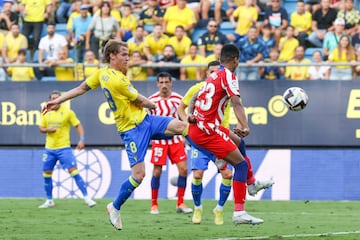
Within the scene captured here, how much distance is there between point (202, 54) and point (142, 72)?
1434mm

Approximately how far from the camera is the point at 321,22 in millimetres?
21297

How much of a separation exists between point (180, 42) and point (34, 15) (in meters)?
3.88

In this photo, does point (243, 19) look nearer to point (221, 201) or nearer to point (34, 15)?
point (34, 15)

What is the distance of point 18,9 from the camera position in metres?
23.0

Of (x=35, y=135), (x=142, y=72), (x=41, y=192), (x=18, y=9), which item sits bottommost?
(x=41, y=192)

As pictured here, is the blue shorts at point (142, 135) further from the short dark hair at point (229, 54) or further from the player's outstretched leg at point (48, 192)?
the player's outstretched leg at point (48, 192)

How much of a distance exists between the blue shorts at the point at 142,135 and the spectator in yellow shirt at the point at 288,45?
8.97m

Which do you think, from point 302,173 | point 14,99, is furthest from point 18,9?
point 302,173

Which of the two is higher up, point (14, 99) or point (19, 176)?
point (14, 99)

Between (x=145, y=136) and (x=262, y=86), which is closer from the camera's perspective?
(x=145, y=136)

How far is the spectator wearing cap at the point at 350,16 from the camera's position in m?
20.8

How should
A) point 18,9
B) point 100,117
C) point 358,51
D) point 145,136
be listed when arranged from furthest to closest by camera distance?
1. point 18,9
2. point 100,117
3. point 358,51
4. point 145,136

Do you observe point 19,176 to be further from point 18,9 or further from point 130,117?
point 130,117

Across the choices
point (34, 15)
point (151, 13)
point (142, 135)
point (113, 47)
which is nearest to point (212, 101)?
point (142, 135)
